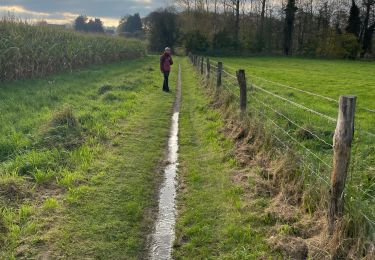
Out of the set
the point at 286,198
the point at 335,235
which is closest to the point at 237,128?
the point at 286,198

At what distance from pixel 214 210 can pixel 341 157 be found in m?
2.26

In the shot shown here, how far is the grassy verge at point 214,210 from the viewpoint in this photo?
16.3 ft

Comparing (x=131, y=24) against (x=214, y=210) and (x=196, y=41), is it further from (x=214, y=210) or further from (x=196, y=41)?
(x=214, y=210)

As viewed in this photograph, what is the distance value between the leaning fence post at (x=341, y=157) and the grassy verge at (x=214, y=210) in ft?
3.26

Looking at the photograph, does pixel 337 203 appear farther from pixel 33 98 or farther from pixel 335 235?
pixel 33 98

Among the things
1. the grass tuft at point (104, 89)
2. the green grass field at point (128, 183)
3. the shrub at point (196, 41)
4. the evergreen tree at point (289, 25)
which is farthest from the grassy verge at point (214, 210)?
the evergreen tree at point (289, 25)

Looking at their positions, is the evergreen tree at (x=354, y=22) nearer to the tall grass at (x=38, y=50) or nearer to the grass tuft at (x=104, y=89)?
the tall grass at (x=38, y=50)

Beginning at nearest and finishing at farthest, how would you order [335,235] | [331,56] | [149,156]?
1. [335,235]
2. [149,156]
3. [331,56]

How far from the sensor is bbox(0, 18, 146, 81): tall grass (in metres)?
17.1

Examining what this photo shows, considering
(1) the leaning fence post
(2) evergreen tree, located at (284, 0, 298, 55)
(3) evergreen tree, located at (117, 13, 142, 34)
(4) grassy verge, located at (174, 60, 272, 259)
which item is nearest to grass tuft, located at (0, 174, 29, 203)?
(4) grassy verge, located at (174, 60, 272, 259)

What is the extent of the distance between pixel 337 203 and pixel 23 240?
4.09m

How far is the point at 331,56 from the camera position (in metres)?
65.2

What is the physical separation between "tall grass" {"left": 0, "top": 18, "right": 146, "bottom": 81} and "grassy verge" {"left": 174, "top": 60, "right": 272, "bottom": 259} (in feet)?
36.8

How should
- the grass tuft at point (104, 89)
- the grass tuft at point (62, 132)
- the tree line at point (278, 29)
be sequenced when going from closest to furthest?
1. the grass tuft at point (62, 132)
2. the grass tuft at point (104, 89)
3. the tree line at point (278, 29)
